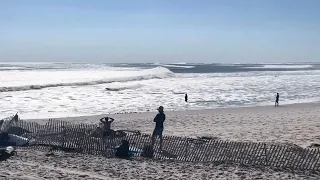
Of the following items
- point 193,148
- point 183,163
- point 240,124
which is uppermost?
point 193,148

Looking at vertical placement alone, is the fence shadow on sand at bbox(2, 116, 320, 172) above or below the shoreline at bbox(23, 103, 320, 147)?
above

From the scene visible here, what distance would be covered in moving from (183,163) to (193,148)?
113 centimetres

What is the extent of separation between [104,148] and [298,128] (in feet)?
41.7

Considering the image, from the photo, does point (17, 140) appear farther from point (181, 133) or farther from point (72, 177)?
point (181, 133)

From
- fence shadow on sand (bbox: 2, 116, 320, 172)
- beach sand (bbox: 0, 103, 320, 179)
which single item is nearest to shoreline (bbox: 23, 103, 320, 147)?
beach sand (bbox: 0, 103, 320, 179)

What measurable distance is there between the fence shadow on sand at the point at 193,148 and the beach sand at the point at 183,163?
74 centimetres

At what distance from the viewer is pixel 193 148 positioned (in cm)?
1733

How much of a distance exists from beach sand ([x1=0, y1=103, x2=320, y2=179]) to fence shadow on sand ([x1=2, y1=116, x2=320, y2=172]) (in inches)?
29.2

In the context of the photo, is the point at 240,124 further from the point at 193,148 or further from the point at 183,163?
the point at 183,163

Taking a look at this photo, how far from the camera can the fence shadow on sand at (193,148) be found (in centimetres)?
1549

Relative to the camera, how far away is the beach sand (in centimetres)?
1456

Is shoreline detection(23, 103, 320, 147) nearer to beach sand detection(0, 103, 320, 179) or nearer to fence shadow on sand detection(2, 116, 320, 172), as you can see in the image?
beach sand detection(0, 103, 320, 179)

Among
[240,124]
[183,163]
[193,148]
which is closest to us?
[183,163]

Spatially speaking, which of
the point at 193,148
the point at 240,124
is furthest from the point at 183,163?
the point at 240,124
